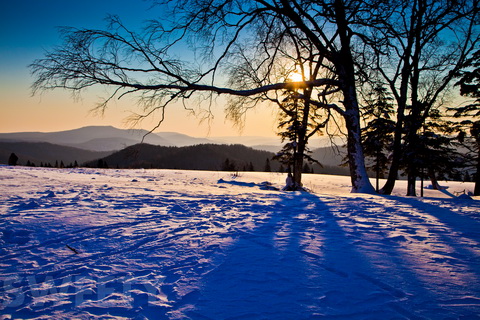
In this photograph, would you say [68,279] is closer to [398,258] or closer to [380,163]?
[398,258]

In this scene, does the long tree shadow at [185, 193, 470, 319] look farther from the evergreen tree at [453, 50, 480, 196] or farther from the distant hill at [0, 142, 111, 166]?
the distant hill at [0, 142, 111, 166]

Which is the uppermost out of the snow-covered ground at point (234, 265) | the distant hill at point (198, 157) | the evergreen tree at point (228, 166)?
the distant hill at point (198, 157)

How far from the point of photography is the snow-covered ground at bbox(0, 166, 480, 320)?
171 cm

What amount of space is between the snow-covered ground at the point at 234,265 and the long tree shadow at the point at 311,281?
0.01m

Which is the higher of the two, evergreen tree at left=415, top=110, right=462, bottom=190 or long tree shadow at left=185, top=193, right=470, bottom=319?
evergreen tree at left=415, top=110, right=462, bottom=190

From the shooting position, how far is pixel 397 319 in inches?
62.0

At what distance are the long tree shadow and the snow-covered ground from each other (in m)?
0.01

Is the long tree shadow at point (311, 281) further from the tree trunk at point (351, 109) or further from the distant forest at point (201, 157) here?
the distant forest at point (201, 157)

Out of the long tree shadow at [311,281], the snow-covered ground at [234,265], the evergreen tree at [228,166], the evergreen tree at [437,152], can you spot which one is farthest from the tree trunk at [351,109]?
the evergreen tree at [228,166]

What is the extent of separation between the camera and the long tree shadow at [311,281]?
5.48ft

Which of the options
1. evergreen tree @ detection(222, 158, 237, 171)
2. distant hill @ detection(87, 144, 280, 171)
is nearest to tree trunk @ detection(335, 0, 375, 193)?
evergreen tree @ detection(222, 158, 237, 171)

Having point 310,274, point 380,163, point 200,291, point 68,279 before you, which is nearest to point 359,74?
point 310,274

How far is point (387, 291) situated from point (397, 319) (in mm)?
340

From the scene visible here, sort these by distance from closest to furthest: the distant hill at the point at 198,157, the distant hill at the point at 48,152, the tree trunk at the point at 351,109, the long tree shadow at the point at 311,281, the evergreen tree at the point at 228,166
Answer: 1. the long tree shadow at the point at 311,281
2. the tree trunk at the point at 351,109
3. the evergreen tree at the point at 228,166
4. the distant hill at the point at 198,157
5. the distant hill at the point at 48,152
